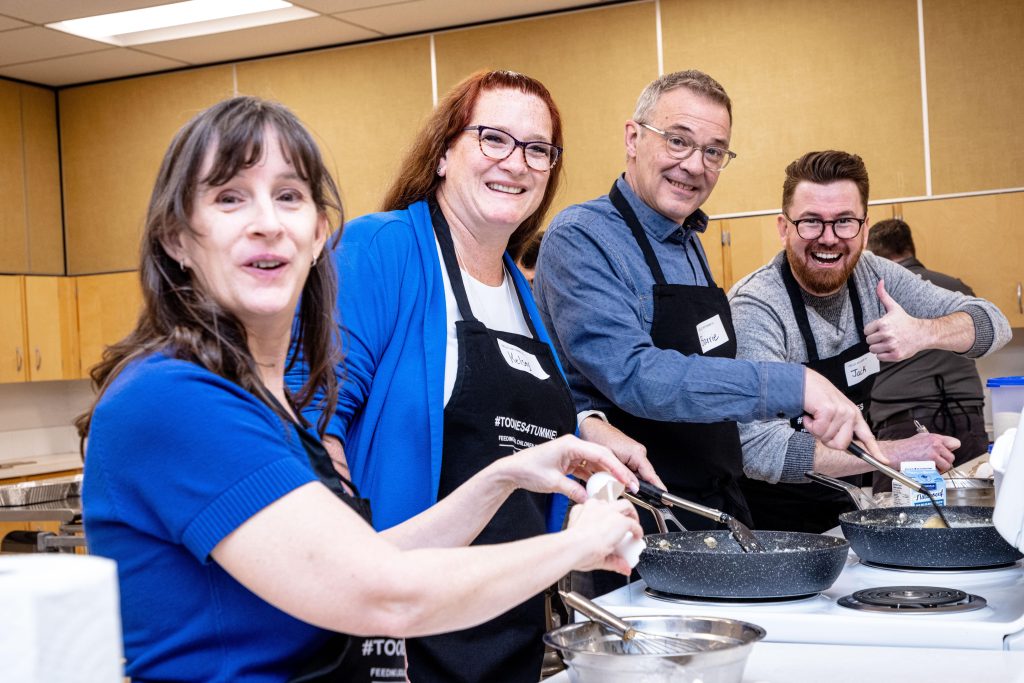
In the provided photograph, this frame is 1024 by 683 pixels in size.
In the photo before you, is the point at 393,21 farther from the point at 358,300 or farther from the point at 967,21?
the point at 358,300

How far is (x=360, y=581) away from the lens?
0.96 metres

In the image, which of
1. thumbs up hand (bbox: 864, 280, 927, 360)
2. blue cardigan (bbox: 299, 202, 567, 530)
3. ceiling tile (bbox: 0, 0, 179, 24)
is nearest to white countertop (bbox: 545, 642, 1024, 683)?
blue cardigan (bbox: 299, 202, 567, 530)

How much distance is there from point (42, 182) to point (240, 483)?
5.77 m

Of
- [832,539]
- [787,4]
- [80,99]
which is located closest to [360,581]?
[832,539]

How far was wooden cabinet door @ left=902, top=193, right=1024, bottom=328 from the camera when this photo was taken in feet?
14.7

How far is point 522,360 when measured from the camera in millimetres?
1859

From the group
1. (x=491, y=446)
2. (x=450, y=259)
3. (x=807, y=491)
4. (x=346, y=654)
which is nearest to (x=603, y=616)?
(x=346, y=654)

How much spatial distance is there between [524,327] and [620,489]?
69 centimetres

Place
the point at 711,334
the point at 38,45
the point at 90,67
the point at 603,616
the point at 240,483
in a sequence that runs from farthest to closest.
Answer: the point at 90,67 → the point at 38,45 → the point at 711,334 → the point at 603,616 → the point at 240,483

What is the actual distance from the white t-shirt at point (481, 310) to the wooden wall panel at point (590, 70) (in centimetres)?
322

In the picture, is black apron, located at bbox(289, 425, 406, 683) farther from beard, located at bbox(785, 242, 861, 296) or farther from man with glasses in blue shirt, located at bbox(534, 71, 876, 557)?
beard, located at bbox(785, 242, 861, 296)

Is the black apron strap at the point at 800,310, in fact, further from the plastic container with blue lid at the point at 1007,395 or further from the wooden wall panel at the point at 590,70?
the wooden wall panel at the point at 590,70

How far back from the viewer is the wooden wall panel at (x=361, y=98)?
5543mm

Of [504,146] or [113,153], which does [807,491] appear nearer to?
[504,146]
